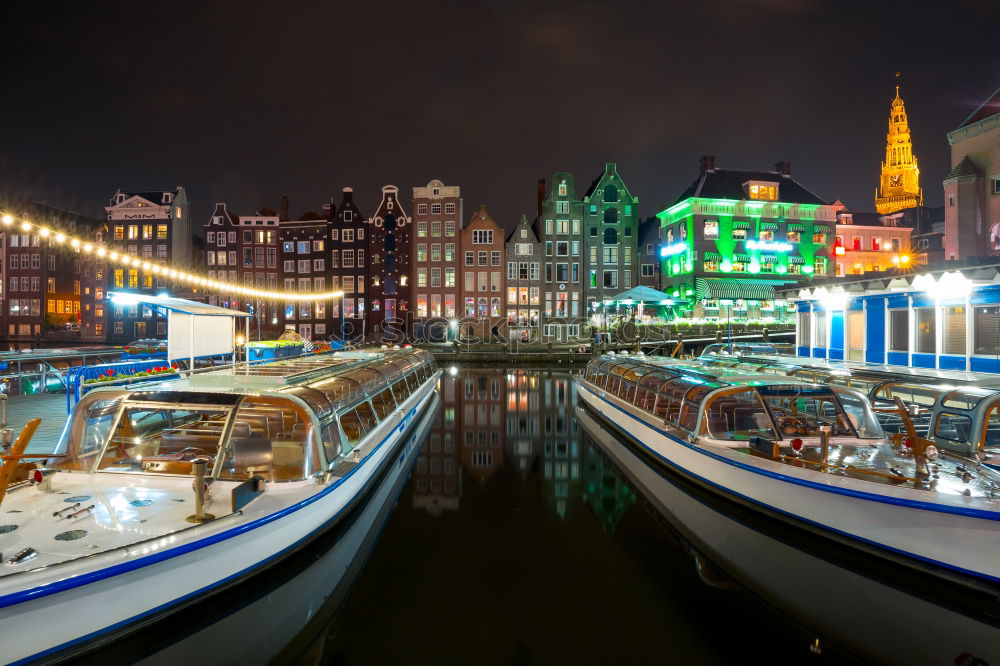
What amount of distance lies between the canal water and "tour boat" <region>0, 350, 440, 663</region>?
50 centimetres

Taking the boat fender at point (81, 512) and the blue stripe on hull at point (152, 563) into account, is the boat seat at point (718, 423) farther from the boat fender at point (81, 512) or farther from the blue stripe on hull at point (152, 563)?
the boat fender at point (81, 512)

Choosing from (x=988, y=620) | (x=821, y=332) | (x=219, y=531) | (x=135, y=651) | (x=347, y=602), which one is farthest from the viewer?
(x=821, y=332)

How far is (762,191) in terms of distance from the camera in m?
53.5

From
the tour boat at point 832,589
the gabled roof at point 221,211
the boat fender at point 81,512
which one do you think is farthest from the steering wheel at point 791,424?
the gabled roof at point 221,211

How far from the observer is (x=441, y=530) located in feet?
30.6

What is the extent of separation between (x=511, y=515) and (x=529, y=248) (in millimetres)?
47044

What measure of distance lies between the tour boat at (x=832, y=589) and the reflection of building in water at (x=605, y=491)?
3.14 ft

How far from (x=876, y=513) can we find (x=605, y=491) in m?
5.44

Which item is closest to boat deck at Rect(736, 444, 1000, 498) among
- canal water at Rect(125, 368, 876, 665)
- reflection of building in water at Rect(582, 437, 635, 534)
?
canal water at Rect(125, 368, 876, 665)

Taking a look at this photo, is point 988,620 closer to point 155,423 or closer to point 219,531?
point 219,531

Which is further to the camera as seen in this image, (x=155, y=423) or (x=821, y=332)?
(x=821, y=332)

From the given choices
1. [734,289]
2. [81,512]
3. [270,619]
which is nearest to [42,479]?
[81,512]

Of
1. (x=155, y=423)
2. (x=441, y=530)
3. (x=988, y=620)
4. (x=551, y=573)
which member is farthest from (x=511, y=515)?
(x=155, y=423)

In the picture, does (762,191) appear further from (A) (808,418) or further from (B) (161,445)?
(B) (161,445)
